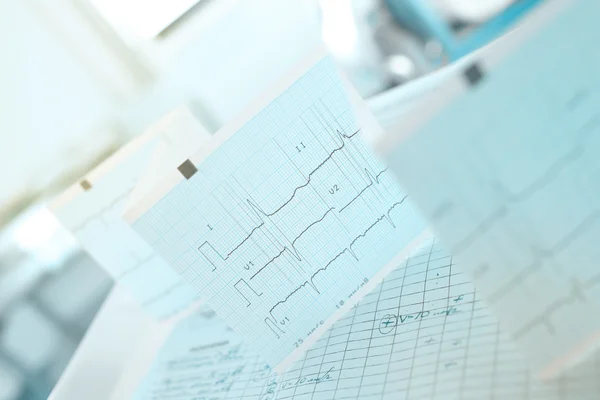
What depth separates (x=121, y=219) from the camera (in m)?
0.77

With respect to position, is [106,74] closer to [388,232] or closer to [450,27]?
[388,232]

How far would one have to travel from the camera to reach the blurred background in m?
0.82

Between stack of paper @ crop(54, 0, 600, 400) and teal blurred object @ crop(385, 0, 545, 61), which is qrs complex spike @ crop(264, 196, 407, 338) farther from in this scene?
teal blurred object @ crop(385, 0, 545, 61)

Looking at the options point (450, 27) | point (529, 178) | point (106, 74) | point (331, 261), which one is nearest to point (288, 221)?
point (331, 261)

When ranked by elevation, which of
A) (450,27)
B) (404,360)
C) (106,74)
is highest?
(106,74)

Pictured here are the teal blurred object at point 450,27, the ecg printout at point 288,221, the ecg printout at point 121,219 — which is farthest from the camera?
the teal blurred object at point 450,27

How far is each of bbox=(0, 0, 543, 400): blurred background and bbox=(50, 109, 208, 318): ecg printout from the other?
14cm

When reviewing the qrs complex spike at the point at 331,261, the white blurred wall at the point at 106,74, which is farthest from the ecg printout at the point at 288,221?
the white blurred wall at the point at 106,74

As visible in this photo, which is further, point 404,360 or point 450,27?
point 450,27

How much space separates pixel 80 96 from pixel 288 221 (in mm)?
445

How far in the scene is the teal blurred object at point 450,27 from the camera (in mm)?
1239

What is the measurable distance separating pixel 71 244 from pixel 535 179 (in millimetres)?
765

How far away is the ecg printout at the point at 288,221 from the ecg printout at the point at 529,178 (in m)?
0.20

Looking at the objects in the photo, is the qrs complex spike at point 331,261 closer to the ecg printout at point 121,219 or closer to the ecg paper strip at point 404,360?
the ecg paper strip at point 404,360
